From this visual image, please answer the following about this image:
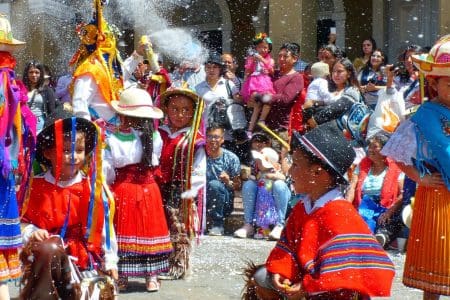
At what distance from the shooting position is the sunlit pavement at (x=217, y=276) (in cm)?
580

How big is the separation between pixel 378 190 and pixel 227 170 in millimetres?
1689

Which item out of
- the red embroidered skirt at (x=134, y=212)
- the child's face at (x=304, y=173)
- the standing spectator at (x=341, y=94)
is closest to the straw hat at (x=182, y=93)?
the red embroidered skirt at (x=134, y=212)

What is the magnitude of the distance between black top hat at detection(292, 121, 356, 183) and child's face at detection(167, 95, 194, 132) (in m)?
2.79

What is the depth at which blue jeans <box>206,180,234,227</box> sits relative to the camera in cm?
866

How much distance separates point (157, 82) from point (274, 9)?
22.7 feet

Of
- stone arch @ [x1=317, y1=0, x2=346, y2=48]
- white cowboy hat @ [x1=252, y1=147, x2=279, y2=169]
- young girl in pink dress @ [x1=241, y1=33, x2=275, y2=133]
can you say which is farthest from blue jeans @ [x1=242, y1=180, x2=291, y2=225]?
stone arch @ [x1=317, y1=0, x2=346, y2=48]

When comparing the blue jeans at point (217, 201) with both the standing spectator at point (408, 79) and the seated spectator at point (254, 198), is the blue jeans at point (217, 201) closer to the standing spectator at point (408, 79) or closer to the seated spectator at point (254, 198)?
the seated spectator at point (254, 198)

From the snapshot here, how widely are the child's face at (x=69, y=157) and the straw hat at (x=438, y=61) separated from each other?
185 centimetres

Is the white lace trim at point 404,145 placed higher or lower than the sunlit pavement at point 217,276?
higher

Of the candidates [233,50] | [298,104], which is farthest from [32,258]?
[233,50]

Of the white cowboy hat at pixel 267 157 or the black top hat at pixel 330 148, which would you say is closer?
the black top hat at pixel 330 148

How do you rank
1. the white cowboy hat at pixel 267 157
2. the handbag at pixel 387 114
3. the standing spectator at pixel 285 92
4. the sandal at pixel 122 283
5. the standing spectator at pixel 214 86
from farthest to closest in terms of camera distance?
1. the standing spectator at pixel 214 86
2. the standing spectator at pixel 285 92
3. the white cowboy hat at pixel 267 157
4. the handbag at pixel 387 114
5. the sandal at pixel 122 283

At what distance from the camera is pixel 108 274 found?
4.48 meters

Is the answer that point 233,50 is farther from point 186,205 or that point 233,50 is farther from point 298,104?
point 186,205
